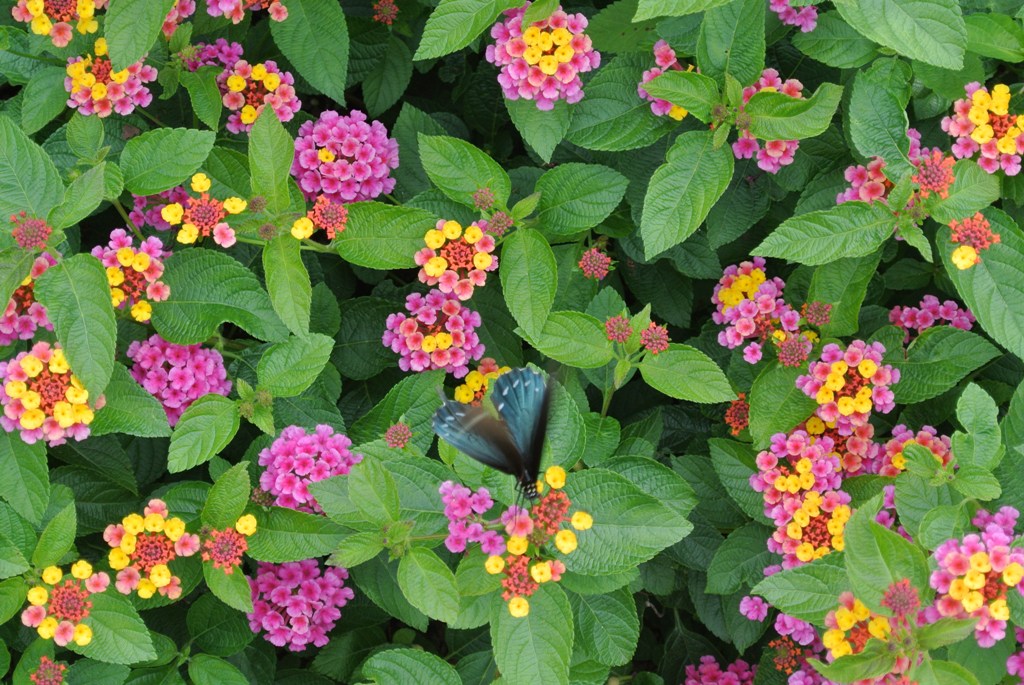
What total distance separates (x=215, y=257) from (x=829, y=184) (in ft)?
4.76

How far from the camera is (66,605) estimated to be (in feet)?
6.93

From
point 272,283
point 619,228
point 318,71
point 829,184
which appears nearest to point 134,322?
point 272,283

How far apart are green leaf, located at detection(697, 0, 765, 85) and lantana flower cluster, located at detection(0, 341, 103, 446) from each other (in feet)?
4.98

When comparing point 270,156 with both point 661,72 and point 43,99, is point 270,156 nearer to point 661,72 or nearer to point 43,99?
point 43,99

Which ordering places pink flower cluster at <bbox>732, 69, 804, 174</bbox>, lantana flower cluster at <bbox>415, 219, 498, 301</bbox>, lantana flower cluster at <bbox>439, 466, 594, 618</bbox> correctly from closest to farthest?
lantana flower cluster at <bbox>439, 466, 594, 618</bbox> < lantana flower cluster at <bbox>415, 219, 498, 301</bbox> < pink flower cluster at <bbox>732, 69, 804, 174</bbox>

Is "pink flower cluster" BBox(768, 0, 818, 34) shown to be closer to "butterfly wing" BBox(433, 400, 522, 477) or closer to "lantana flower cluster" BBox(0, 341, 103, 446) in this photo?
"butterfly wing" BBox(433, 400, 522, 477)

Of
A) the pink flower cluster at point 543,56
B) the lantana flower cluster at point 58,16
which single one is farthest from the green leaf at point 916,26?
the lantana flower cluster at point 58,16

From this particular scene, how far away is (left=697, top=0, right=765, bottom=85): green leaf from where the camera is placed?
7.56 feet

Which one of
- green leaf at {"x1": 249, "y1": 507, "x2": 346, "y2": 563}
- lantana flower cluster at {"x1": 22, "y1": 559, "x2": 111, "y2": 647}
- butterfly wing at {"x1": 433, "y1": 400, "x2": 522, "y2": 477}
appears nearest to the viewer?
butterfly wing at {"x1": 433, "y1": 400, "x2": 522, "y2": 477}

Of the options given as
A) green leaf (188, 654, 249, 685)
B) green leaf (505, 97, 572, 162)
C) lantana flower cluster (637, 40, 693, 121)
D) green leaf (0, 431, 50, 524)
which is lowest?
green leaf (188, 654, 249, 685)

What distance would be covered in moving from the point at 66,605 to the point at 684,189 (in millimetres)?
1563

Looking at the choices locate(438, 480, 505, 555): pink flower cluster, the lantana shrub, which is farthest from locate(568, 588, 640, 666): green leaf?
locate(438, 480, 505, 555): pink flower cluster

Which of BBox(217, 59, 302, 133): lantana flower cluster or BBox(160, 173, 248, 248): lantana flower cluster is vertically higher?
BBox(217, 59, 302, 133): lantana flower cluster

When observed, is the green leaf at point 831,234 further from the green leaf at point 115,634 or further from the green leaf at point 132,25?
the green leaf at point 115,634
